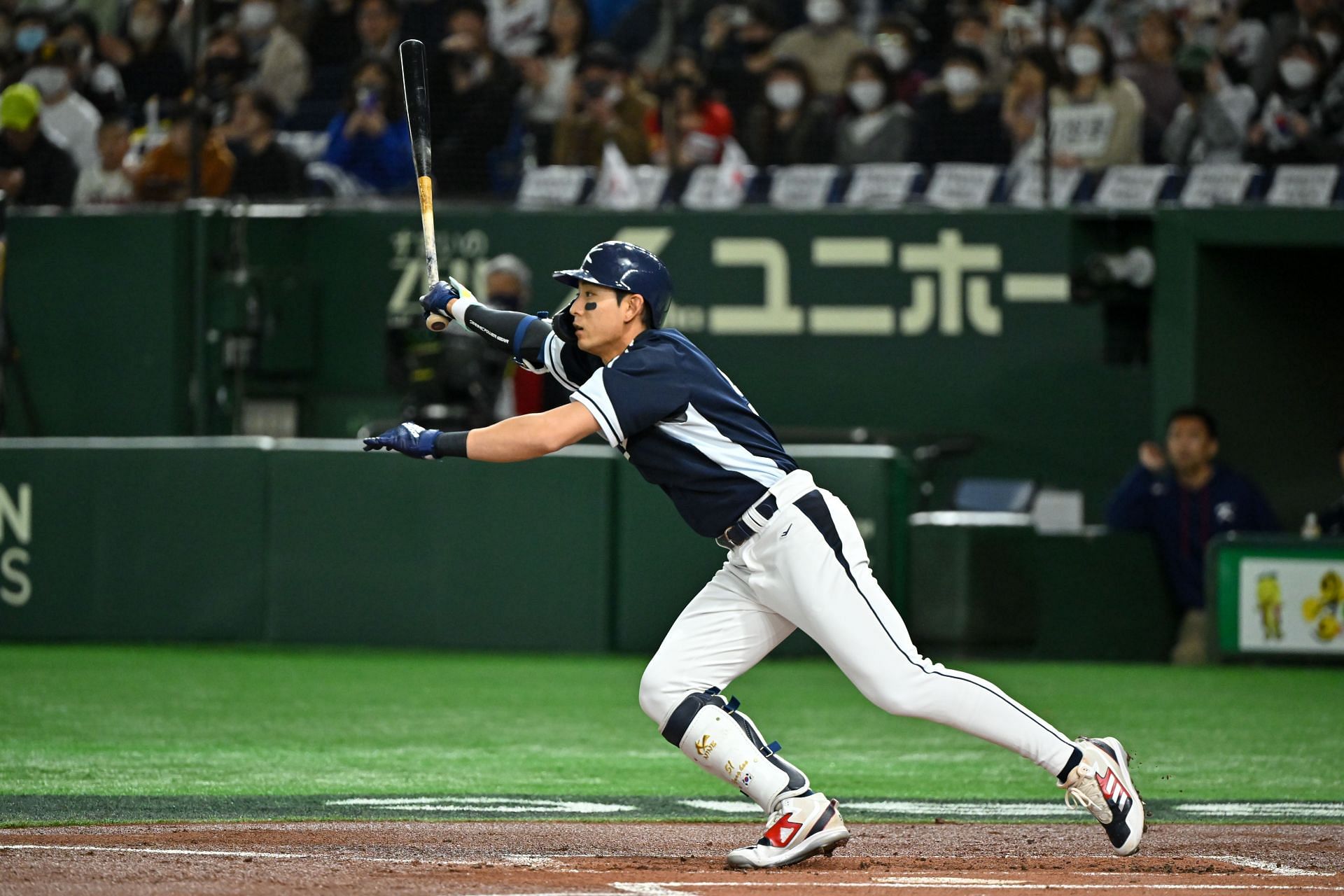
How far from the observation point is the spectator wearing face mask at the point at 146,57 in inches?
595

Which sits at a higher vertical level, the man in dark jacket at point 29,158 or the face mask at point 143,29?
the face mask at point 143,29

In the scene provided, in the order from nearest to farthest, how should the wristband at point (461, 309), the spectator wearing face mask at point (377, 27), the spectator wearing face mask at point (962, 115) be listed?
the wristband at point (461, 309) < the spectator wearing face mask at point (962, 115) < the spectator wearing face mask at point (377, 27)

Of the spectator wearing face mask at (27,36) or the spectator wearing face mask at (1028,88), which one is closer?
the spectator wearing face mask at (1028,88)

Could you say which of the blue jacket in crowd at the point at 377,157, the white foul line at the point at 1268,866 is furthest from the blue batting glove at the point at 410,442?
the blue jacket in crowd at the point at 377,157

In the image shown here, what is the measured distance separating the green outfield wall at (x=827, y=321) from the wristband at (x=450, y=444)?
892 cm

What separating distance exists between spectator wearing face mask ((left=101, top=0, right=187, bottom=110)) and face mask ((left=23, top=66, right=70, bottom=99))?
14.5 inches

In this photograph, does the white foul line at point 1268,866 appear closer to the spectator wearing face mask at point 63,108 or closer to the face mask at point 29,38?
the spectator wearing face mask at point 63,108

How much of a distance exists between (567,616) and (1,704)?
11.9 ft

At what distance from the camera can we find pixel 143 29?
15.4m

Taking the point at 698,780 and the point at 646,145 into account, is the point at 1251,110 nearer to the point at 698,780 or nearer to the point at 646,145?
the point at 646,145

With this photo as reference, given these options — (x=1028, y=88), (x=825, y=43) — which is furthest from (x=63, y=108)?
(x=1028, y=88)

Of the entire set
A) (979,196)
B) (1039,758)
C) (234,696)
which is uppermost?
(979,196)

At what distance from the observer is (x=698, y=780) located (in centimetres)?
775

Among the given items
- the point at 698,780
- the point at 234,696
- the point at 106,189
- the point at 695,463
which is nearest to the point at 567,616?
the point at 234,696
